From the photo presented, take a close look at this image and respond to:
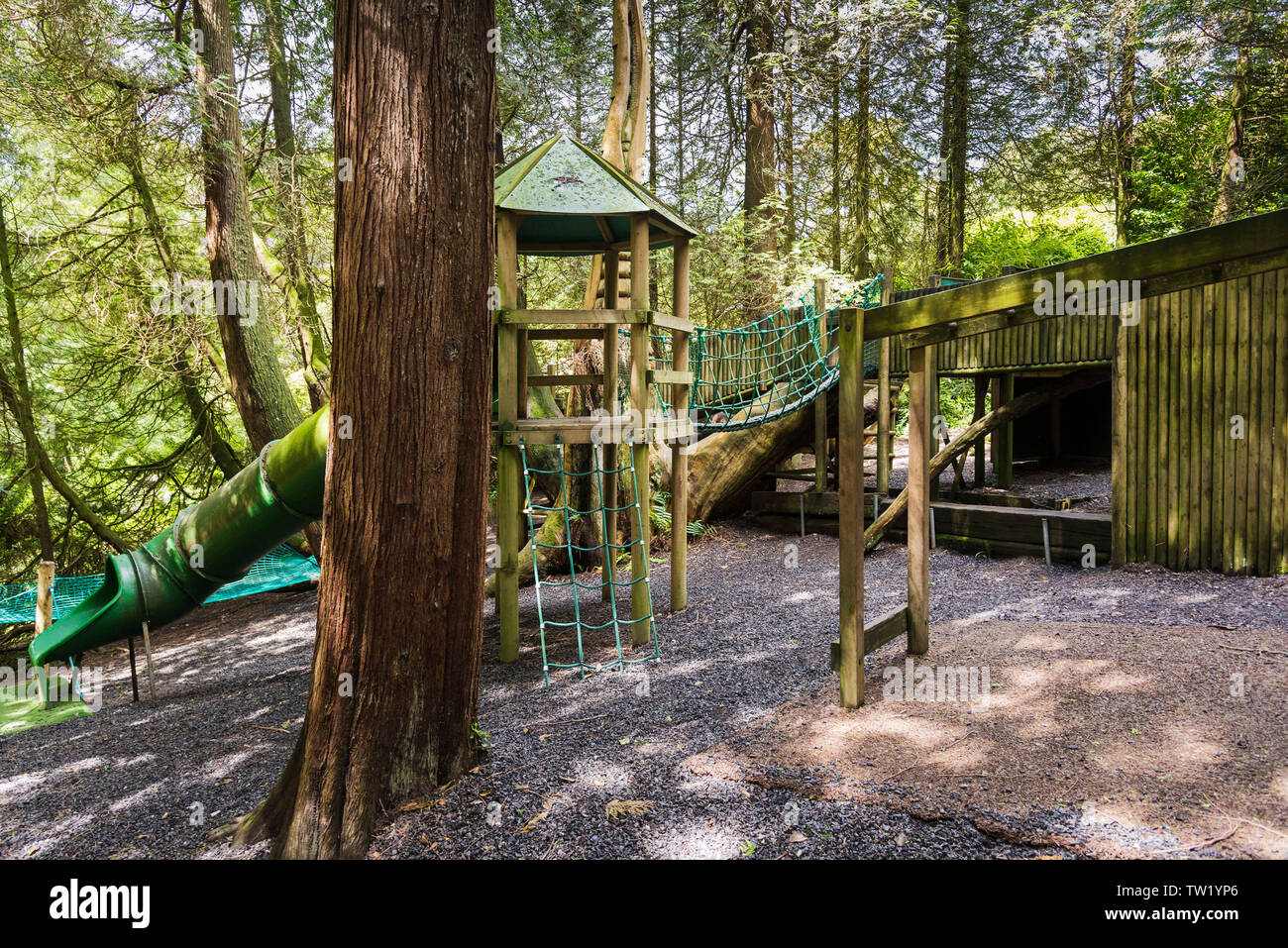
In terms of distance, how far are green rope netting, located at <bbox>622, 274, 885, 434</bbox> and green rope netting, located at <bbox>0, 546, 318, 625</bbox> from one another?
407 cm

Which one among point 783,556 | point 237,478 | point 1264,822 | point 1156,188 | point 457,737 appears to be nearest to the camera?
point 1264,822

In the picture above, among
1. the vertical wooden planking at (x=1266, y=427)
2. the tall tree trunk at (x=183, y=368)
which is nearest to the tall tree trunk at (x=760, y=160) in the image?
the vertical wooden planking at (x=1266, y=427)

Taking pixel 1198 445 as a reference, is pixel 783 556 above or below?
below

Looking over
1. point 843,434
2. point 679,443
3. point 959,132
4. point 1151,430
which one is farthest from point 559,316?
point 959,132

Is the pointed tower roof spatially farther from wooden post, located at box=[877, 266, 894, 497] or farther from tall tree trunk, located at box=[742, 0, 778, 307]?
tall tree trunk, located at box=[742, 0, 778, 307]

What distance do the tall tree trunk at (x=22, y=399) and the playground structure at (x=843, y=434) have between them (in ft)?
12.1

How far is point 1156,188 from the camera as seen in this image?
50.4 ft

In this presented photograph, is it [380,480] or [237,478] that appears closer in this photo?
→ [380,480]

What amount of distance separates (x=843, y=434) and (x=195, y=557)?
5.26 metres

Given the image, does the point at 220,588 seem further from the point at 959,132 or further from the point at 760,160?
the point at 959,132

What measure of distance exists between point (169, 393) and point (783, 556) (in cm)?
821
